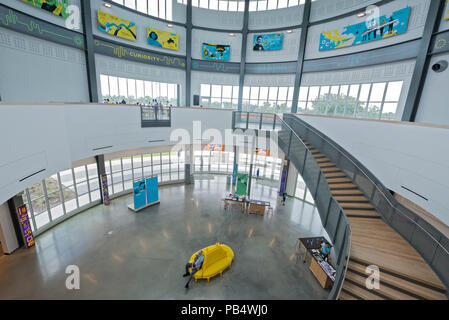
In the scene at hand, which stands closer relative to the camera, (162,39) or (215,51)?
(162,39)

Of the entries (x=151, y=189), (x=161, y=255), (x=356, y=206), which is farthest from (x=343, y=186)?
(x=151, y=189)

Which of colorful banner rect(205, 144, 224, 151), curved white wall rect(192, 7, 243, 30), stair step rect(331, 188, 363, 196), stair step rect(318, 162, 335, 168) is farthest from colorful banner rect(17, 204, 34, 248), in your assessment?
curved white wall rect(192, 7, 243, 30)

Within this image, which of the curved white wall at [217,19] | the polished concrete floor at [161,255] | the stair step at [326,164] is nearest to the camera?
the polished concrete floor at [161,255]

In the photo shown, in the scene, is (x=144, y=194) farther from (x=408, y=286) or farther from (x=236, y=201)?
(x=408, y=286)

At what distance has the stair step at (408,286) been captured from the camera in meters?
4.48

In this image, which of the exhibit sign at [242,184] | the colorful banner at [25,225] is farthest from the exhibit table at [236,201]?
the colorful banner at [25,225]

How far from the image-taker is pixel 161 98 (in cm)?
1553

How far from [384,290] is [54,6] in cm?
1601

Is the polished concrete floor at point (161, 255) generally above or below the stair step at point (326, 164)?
below

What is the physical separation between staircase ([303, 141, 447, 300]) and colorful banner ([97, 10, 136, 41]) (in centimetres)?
1542

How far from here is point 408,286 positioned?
467 centimetres

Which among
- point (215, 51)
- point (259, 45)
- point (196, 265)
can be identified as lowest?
point (196, 265)

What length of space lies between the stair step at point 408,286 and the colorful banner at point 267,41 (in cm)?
1478

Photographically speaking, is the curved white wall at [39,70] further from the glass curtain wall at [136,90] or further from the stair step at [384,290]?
the stair step at [384,290]
